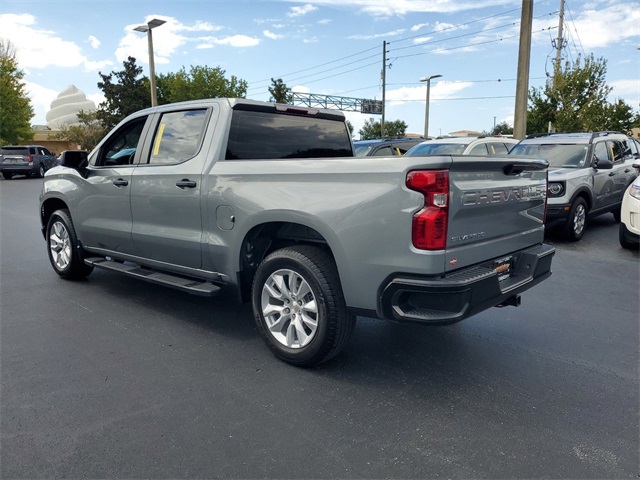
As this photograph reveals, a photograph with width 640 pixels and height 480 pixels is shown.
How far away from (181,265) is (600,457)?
3399 millimetres

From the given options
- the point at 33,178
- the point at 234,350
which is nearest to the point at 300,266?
the point at 234,350

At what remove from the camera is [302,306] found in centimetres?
361

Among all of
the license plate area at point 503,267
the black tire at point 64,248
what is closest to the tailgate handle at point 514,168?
the license plate area at point 503,267

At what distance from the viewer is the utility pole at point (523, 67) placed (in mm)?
14141

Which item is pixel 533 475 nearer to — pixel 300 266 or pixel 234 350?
pixel 300 266

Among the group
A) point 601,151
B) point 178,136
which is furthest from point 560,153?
point 178,136

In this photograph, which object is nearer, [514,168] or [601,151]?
[514,168]

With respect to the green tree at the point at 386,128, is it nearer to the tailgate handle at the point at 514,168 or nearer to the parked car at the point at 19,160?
the parked car at the point at 19,160

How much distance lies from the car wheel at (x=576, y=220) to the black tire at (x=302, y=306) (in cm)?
645

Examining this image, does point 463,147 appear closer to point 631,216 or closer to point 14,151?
point 631,216

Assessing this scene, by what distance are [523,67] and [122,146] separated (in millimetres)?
12607

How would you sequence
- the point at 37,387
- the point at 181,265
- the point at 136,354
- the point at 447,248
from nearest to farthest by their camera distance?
the point at 447,248
the point at 37,387
the point at 136,354
the point at 181,265

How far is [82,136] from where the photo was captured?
227 ft

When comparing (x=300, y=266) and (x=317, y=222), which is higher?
(x=317, y=222)
